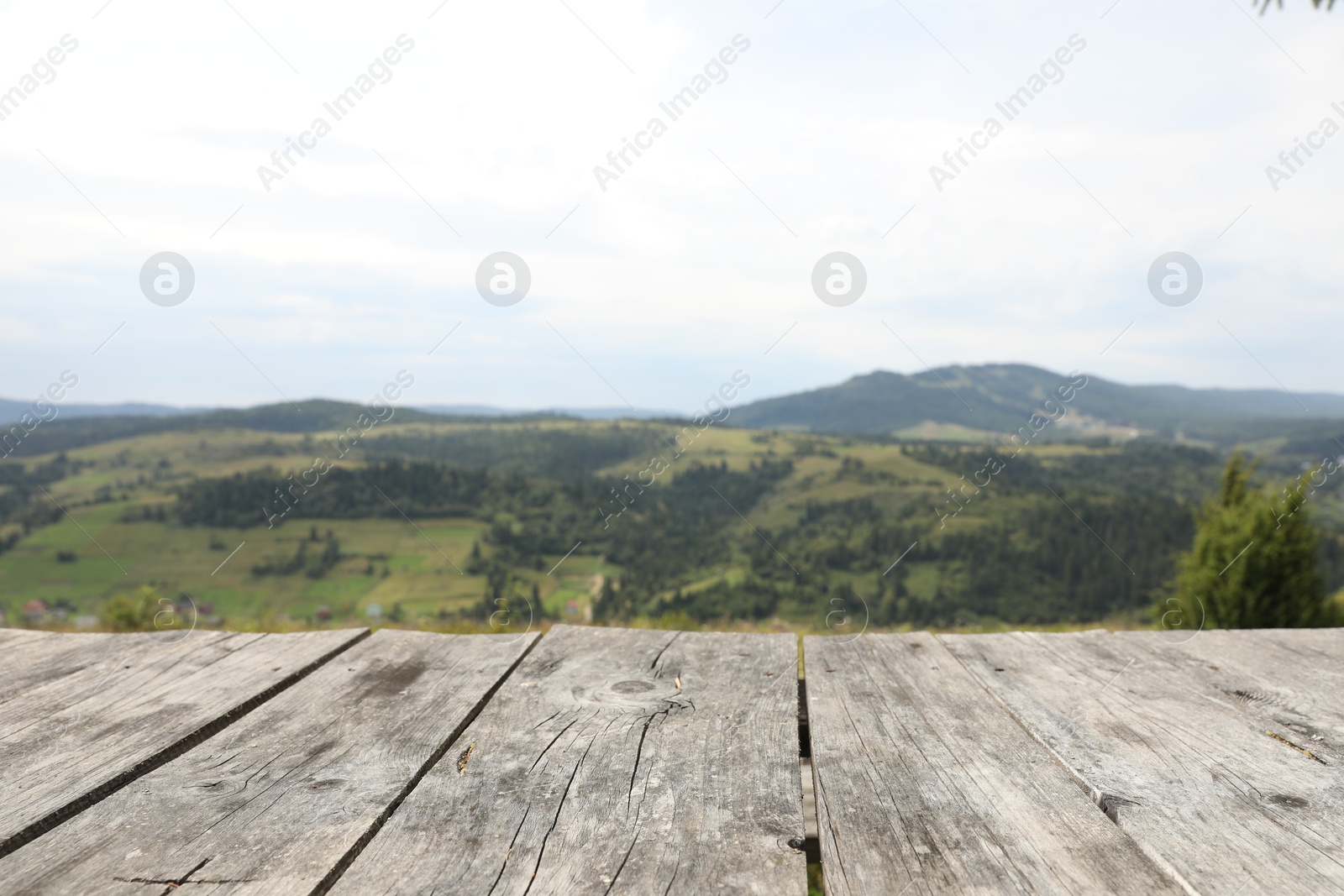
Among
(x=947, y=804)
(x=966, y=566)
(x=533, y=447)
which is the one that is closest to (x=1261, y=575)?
(x=947, y=804)

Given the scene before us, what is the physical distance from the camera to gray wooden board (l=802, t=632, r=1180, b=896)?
4.48ft

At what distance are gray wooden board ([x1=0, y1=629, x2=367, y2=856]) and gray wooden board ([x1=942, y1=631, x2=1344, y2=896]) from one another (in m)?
2.25

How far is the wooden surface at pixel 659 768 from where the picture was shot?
1.38 meters

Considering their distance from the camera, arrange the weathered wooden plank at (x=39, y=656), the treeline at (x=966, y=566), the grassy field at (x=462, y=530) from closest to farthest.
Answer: the weathered wooden plank at (x=39, y=656) < the grassy field at (x=462, y=530) < the treeline at (x=966, y=566)

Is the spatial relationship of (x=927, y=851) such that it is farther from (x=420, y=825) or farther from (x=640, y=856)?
(x=420, y=825)

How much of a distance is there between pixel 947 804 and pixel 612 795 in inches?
29.4

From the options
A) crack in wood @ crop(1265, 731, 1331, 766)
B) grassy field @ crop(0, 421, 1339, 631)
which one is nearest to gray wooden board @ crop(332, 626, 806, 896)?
crack in wood @ crop(1265, 731, 1331, 766)

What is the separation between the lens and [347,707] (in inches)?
84.8

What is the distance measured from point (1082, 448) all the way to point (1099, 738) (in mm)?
200391

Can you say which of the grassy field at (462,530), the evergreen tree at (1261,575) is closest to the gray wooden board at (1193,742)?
the evergreen tree at (1261,575)

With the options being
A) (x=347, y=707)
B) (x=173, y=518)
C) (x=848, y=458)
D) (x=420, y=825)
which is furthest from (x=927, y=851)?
(x=848, y=458)

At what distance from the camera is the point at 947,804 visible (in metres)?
1.62

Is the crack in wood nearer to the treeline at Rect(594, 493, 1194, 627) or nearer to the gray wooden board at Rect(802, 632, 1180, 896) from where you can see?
the gray wooden board at Rect(802, 632, 1180, 896)

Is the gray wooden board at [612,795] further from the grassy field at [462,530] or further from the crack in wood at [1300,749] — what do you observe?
the grassy field at [462,530]
